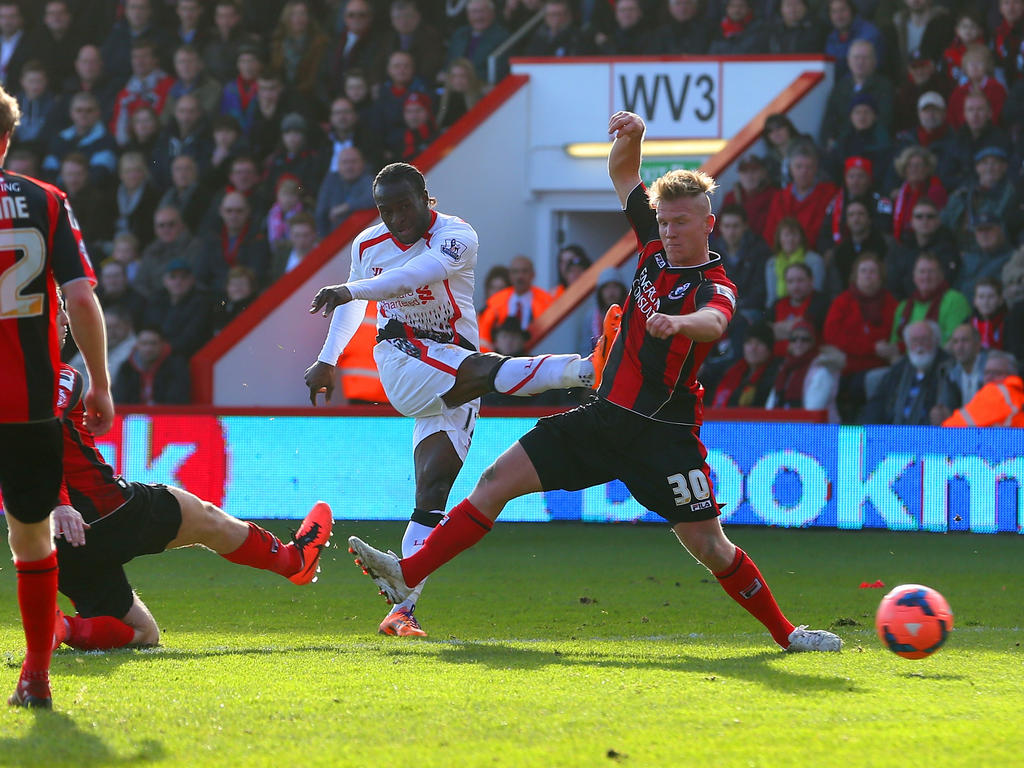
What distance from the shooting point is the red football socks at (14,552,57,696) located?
16.2 ft

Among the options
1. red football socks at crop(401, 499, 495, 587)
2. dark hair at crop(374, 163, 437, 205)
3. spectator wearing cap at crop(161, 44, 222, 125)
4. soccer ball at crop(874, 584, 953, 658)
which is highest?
spectator wearing cap at crop(161, 44, 222, 125)

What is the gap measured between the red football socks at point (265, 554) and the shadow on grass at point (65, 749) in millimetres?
2066

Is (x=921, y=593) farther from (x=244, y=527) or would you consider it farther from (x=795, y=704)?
(x=244, y=527)

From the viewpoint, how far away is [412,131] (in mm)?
16328

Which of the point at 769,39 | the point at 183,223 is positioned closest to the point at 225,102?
the point at 183,223

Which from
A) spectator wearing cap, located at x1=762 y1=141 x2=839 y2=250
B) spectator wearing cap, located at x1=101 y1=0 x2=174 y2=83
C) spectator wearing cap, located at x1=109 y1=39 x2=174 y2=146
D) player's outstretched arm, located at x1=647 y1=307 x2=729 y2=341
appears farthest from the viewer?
spectator wearing cap, located at x1=101 y1=0 x2=174 y2=83

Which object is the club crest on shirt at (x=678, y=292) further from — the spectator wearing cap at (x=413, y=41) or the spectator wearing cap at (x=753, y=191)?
the spectator wearing cap at (x=413, y=41)

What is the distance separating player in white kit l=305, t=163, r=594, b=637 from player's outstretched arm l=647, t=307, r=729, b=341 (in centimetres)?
171

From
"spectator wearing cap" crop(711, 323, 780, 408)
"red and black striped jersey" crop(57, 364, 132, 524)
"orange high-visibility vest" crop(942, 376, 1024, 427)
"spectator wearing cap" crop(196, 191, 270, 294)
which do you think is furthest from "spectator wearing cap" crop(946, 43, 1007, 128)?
"red and black striped jersey" crop(57, 364, 132, 524)

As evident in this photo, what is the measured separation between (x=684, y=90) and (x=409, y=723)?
11724 millimetres

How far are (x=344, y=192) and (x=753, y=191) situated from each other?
4.01 meters

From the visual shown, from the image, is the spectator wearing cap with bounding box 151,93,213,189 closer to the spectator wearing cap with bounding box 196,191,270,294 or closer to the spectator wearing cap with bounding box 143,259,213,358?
the spectator wearing cap with bounding box 196,191,270,294

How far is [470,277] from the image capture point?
7582mm

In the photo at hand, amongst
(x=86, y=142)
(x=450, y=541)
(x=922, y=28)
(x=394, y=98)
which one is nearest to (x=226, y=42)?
(x=86, y=142)
